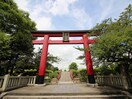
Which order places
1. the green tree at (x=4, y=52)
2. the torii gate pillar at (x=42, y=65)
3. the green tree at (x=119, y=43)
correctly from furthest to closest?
the torii gate pillar at (x=42, y=65)
the green tree at (x=119, y=43)
the green tree at (x=4, y=52)

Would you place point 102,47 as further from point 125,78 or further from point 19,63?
point 19,63

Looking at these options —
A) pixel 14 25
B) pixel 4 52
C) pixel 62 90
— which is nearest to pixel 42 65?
pixel 62 90

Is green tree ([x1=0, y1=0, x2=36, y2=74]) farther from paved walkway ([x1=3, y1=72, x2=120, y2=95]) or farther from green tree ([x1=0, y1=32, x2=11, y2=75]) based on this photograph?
paved walkway ([x1=3, y1=72, x2=120, y2=95])

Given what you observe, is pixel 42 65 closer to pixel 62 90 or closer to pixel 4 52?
pixel 62 90

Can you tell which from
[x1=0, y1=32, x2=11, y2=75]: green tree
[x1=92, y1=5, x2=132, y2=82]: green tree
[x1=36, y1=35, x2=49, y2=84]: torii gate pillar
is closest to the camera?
[x1=0, y1=32, x2=11, y2=75]: green tree

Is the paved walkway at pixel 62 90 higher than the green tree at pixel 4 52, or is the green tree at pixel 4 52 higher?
the green tree at pixel 4 52

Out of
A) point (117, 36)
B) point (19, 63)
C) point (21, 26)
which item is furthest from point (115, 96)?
point (19, 63)

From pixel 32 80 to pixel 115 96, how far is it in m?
8.26

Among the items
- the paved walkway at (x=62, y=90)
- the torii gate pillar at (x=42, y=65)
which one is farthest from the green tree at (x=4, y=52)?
the torii gate pillar at (x=42, y=65)

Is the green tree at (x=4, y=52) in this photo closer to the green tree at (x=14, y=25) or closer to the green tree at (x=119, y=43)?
the green tree at (x=14, y=25)

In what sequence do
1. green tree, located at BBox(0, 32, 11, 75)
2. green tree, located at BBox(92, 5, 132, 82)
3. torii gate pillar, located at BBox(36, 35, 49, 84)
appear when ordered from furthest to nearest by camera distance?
torii gate pillar, located at BBox(36, 35, 49, 84)
green tree, located at BBox(92, 5, 132, 82)
green tree, located at BBox(0, 32, 11, 75)

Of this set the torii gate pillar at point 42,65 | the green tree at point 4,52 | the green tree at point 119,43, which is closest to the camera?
the green tree at point 4,52

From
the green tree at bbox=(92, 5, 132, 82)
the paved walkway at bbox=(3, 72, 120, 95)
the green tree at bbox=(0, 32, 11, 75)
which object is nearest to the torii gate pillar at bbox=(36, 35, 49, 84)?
the paved walkway at bbox=(3, 72, 120, 95)

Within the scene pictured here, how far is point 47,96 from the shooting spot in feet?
17.6
